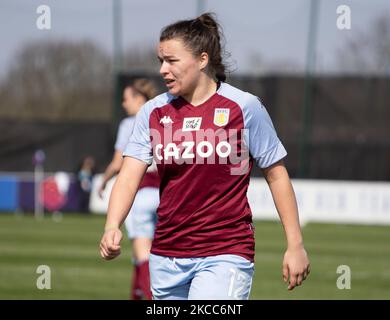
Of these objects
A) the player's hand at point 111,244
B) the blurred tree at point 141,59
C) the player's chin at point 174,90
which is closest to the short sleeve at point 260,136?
the player's chin at point 174,90

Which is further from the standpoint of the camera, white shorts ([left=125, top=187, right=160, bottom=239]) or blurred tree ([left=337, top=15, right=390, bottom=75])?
blurred tree ([left=337, top=15, right=390, bottom=75])

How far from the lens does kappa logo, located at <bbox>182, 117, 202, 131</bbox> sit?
5.70 metres

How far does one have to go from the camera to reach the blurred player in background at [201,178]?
223 inches

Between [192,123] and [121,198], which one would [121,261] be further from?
[192,123]

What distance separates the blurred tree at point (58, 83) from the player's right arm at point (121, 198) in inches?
972

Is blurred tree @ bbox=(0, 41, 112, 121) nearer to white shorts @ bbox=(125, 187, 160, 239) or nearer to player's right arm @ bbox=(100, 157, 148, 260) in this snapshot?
white shorts @ bbox=(125, 187, 160, 239)

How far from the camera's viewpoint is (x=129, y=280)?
44.3 ft

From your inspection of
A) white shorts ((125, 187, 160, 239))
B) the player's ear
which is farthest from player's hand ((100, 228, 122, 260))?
white shorts ((125, 187, 160, 239))

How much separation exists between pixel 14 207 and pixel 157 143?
23711mm

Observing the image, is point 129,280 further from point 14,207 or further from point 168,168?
point 14,207

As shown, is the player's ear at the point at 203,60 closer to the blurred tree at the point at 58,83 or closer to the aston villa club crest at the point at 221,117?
the aston villa club crest at the point at 221,117

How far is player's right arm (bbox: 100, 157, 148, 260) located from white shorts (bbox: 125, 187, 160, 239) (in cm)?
469

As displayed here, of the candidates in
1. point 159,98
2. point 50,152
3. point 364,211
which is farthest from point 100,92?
point 159,98

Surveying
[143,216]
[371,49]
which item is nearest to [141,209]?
[143,216]
